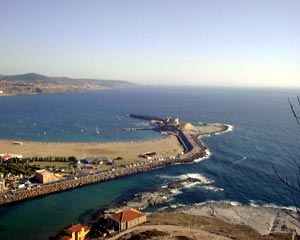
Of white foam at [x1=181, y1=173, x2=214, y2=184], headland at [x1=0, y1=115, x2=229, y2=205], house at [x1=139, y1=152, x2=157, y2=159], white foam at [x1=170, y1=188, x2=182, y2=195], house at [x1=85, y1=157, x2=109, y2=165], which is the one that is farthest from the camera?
house at [x1=139, y1=152, x2=157, y2=159]

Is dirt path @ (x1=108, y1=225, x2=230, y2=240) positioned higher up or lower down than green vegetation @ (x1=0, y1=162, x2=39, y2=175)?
lower down

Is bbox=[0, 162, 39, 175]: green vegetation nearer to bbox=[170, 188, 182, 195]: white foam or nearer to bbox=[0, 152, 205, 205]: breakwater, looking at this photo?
bbox=[0, 152, 205, 205]: breakwater

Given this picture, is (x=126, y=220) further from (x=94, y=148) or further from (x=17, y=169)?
(x=94, y=148)

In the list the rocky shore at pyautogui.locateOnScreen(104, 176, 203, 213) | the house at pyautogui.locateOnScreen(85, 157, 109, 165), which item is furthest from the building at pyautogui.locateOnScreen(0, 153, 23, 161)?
the rocky shore at pyautogui.locateOnScreen(104, 176, 203, 213)

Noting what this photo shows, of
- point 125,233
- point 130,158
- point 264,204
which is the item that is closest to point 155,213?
point 125,233

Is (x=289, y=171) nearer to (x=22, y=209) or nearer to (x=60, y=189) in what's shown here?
(x=60, y=189)

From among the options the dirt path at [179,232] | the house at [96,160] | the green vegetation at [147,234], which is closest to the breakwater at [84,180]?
the house at [96,160]
